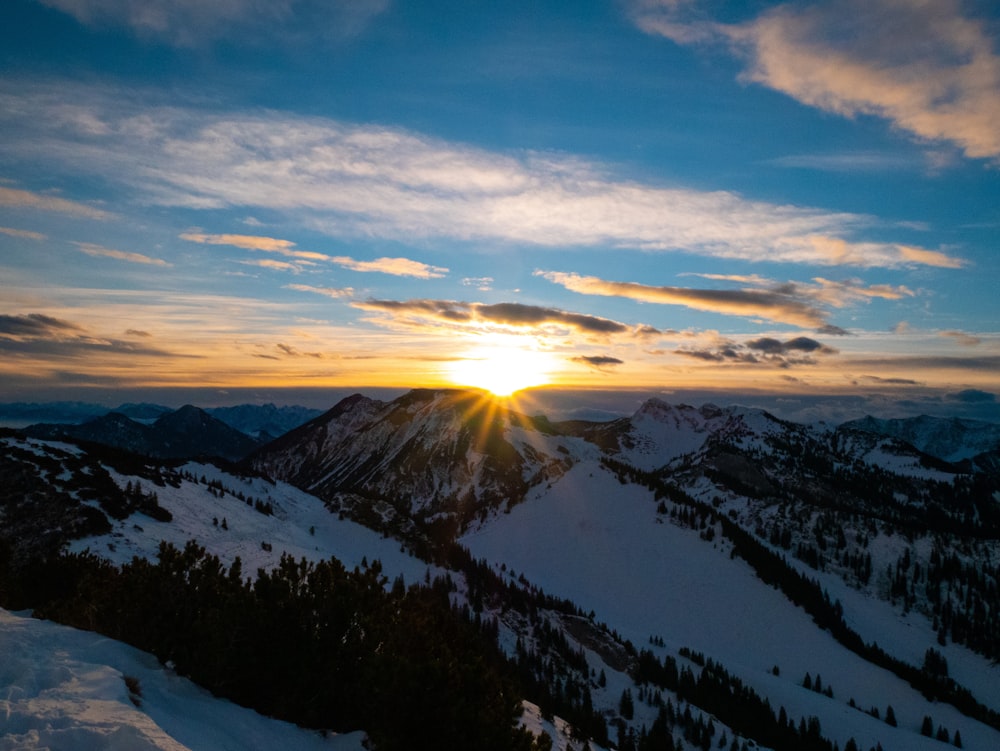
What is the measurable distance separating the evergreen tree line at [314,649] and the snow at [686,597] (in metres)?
72.5

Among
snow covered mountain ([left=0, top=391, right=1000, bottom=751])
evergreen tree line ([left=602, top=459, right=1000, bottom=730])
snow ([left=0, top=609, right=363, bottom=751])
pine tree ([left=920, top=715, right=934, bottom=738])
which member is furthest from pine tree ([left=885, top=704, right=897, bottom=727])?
snow ([left=0, top=609, right=363, bottom=751])

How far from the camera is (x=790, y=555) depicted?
16500cm

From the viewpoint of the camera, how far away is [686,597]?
11656cm

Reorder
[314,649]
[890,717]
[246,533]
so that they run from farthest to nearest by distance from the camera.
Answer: [890,717] → [246,533] → [314,649]

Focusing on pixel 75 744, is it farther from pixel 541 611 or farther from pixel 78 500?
pixel 541 611

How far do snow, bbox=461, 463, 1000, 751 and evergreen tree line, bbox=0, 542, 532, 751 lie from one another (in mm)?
72494

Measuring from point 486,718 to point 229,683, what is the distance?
348 inches

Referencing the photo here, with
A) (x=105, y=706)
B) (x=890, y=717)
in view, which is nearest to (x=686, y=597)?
(x=890, y=717)

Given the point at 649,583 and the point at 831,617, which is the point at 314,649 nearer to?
the point at 649,583

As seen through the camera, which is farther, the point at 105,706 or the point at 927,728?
the point at 927,728

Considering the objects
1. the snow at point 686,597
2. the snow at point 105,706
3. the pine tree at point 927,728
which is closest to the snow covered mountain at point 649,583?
the snow at point 686,597

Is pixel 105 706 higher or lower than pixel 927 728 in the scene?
higher

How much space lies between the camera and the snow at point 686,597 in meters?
84.6

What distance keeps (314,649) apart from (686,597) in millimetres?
111768
